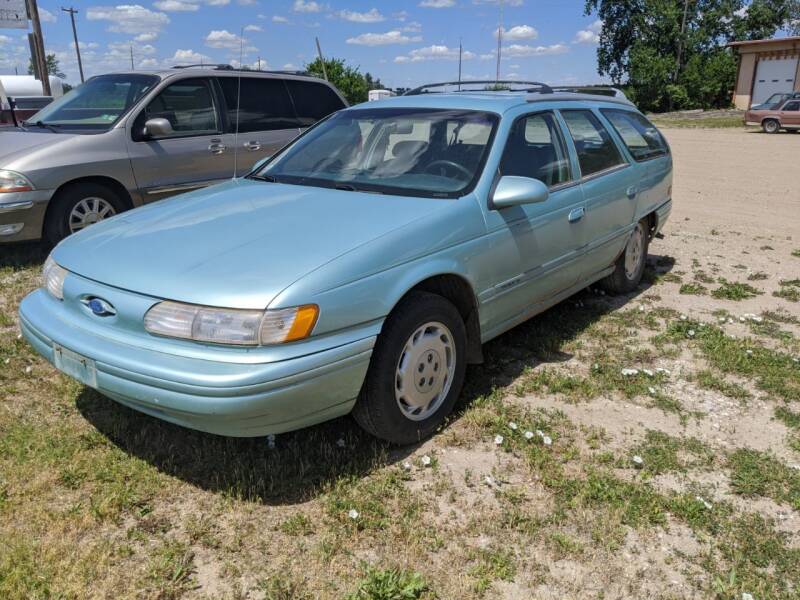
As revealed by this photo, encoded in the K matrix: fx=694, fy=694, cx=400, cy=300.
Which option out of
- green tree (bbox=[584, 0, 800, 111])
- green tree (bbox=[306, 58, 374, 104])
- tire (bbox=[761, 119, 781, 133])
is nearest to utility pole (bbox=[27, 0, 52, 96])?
green tree (bbox=[306, 58, 374, 104])

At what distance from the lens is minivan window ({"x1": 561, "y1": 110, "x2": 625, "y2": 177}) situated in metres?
4.61

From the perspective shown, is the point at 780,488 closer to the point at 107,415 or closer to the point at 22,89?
the point at 107,415

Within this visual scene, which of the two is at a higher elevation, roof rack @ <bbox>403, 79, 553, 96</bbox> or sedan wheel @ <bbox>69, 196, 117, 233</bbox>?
roof rack @ <bbox>403, 79, 553, 96</bbox>

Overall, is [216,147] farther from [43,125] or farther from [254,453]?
[254,453]

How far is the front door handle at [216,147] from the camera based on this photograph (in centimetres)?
699

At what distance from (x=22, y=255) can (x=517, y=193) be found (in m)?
5.24

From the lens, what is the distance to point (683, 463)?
334cm

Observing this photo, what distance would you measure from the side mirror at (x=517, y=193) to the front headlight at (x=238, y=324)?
4.37ft

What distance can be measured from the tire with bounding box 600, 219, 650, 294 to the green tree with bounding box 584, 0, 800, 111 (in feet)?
134

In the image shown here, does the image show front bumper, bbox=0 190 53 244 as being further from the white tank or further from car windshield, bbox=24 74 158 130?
the white tank

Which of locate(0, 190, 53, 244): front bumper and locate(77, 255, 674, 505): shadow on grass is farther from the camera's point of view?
locate(0, 190, 53, 244): front bumper

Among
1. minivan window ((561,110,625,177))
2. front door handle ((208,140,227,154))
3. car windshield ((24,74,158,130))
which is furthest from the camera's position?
front door handle ((208,140,227,154))

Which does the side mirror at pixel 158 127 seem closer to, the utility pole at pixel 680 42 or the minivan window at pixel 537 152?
the minivan window at pixel 537 152

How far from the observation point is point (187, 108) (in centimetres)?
691
